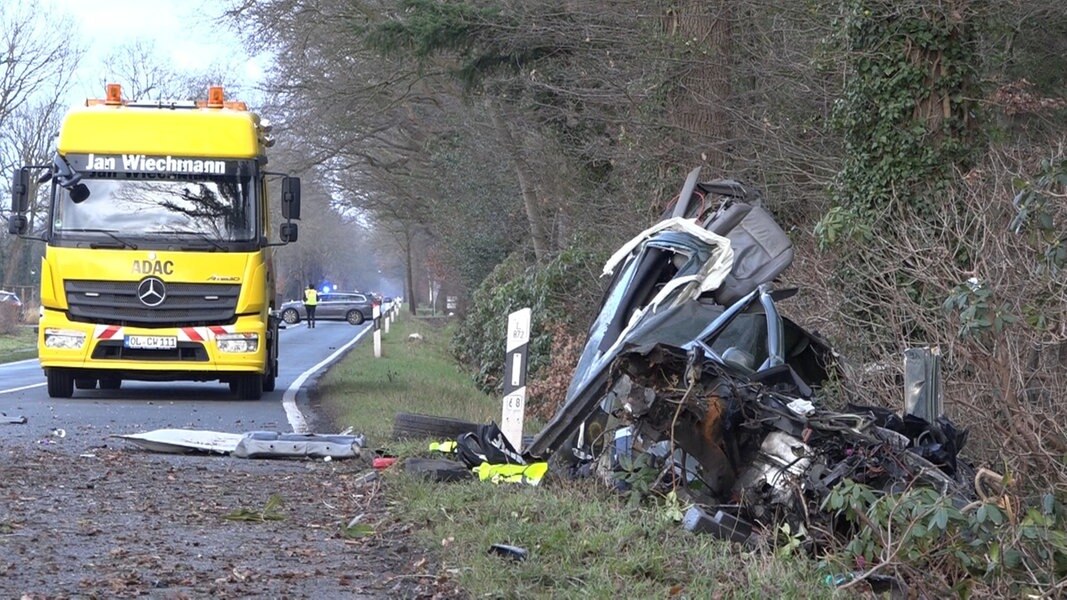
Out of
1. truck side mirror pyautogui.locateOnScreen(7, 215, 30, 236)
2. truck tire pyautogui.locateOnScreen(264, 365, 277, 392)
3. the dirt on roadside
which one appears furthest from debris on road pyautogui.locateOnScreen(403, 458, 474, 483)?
truck tire pyautogui.locateOnScreen(264, 365, 277, 392)

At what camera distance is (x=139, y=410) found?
639 inches

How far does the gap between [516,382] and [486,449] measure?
1.63 metres

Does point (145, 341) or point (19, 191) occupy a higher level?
point (19, 191)

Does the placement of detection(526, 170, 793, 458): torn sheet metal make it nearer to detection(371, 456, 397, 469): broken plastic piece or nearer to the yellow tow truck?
detection(371, 456, 397, 469): broken plastic piece

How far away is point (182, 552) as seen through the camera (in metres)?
7.17

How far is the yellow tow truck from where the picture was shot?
680 inches

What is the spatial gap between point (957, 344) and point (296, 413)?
9654 millimetres

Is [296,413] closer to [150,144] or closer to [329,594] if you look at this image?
[150,144]

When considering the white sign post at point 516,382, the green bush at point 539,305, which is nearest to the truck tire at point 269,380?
the green bush at point 539,305

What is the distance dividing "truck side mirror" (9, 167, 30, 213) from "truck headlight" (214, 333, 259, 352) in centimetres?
285

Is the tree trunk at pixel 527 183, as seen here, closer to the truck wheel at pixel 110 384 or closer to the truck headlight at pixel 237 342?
the truck wheel at pixel 110 384

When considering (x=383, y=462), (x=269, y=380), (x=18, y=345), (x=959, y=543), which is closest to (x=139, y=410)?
(x=269, y=380)

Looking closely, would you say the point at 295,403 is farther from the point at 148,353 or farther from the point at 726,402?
the point at 726,402

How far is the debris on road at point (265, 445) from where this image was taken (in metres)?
11.7
